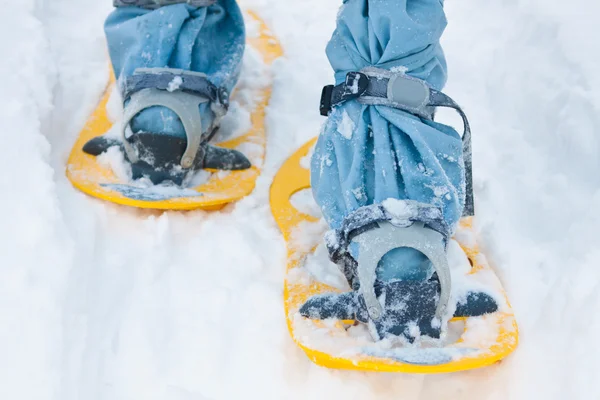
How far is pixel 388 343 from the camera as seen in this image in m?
1.18

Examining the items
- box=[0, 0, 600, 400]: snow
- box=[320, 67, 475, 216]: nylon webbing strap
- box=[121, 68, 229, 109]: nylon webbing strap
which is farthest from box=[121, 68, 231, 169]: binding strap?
box=[320, 67, 475, 216]: nylon webbing strap

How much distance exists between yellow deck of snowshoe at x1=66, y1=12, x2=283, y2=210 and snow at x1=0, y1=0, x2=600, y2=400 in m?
0.03

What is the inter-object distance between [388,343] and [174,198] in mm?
599

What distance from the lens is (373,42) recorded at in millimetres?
1250

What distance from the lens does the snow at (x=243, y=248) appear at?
1.16m

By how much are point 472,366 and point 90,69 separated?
1397mm

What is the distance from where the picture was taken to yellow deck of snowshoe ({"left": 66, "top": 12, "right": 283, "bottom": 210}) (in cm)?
149

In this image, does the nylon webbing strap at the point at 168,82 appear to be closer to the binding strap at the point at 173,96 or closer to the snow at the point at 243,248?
the binding strap at the point at 173,96

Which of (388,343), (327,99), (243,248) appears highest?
(327,99)

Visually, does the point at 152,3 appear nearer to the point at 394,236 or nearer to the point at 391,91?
the point at 391,91

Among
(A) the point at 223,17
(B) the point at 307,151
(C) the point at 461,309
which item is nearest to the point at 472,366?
(C) the point at 461,309

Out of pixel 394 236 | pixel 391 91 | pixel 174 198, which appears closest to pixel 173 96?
pixel 174 198

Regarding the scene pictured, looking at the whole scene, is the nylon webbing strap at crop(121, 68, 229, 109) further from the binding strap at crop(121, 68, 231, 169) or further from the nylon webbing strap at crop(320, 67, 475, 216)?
the nylon webbing strap at crop(320, 67, 475, 216)

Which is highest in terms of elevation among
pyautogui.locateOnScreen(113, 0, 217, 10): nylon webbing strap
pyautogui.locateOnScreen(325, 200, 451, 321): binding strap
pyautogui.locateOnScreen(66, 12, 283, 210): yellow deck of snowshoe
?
pyautogui.locateOnScreen(113, 0, 217, 10): nylon webbing strap
